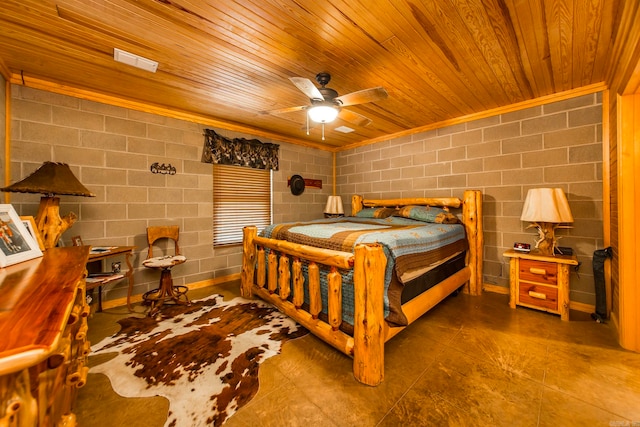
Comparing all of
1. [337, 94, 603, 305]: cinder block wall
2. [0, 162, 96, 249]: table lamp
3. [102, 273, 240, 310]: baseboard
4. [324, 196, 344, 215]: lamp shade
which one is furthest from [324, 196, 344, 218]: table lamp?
[0, 162, 96, 249]: table lamp

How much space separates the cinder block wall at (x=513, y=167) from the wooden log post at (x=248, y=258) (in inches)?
97.9

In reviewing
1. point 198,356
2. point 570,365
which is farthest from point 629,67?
point 198,356

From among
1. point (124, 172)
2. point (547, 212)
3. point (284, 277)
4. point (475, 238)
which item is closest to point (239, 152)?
point (124, 172)

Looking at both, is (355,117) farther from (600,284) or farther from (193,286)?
(193,286)

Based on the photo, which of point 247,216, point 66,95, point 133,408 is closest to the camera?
point 133,408

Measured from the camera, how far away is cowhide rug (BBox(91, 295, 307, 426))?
1455 millimetres

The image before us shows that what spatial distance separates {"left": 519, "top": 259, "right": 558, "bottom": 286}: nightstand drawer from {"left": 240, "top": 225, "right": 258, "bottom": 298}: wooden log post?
2867 mm

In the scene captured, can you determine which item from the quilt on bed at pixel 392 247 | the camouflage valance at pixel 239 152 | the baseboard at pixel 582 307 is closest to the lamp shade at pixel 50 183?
the camouflage valance at pixel 239 152

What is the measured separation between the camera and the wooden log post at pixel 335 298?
1.72 metres

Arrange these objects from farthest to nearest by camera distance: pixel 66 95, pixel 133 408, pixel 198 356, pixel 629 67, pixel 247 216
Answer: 1. pixel 247 216
2. pixel 66 95
3. pixel 198 356
4. pixel 629 67
5. pixel 133 408

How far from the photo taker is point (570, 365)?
5.66ft

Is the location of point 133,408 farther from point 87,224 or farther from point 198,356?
point 87,224

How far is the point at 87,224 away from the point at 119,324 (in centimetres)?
114

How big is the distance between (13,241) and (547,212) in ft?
12.8
